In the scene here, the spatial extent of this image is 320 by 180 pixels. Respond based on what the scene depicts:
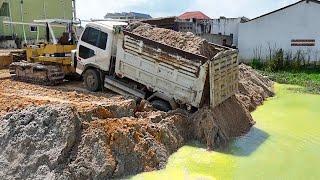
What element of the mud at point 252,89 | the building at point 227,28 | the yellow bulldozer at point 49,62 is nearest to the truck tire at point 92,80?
the yellow bulldozer at point 49,62

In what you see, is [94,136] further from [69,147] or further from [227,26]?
[227,26]

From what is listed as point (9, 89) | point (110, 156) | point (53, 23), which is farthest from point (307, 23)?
point (110, 156)

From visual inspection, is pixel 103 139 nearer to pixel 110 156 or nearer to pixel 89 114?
pixel 110 156

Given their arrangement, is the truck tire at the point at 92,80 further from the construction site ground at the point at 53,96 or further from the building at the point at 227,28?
the building at the point at 227,28

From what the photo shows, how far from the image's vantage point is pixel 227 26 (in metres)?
30.5

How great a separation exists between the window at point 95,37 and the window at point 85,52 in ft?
0.80

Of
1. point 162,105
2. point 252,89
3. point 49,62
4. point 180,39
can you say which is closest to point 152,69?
point 162,105

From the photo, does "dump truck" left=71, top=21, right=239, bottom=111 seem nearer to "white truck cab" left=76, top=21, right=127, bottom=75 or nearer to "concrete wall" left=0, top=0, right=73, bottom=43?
"white truck cab" left=76, top=21, right=127, bottom=75

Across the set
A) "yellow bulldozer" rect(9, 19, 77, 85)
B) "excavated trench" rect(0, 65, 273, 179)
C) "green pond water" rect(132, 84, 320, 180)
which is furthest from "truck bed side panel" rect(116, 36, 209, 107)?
"yellow bulldozer" rect(9, 19, 77, 85)

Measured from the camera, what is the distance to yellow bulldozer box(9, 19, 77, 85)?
591 inches

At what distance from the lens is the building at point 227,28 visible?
2984 centimetres

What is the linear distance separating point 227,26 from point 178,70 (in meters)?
20.1

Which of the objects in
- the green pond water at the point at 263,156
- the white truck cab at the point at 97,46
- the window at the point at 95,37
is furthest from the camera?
the window at the point at 95,37

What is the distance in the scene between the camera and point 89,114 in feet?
32.3
